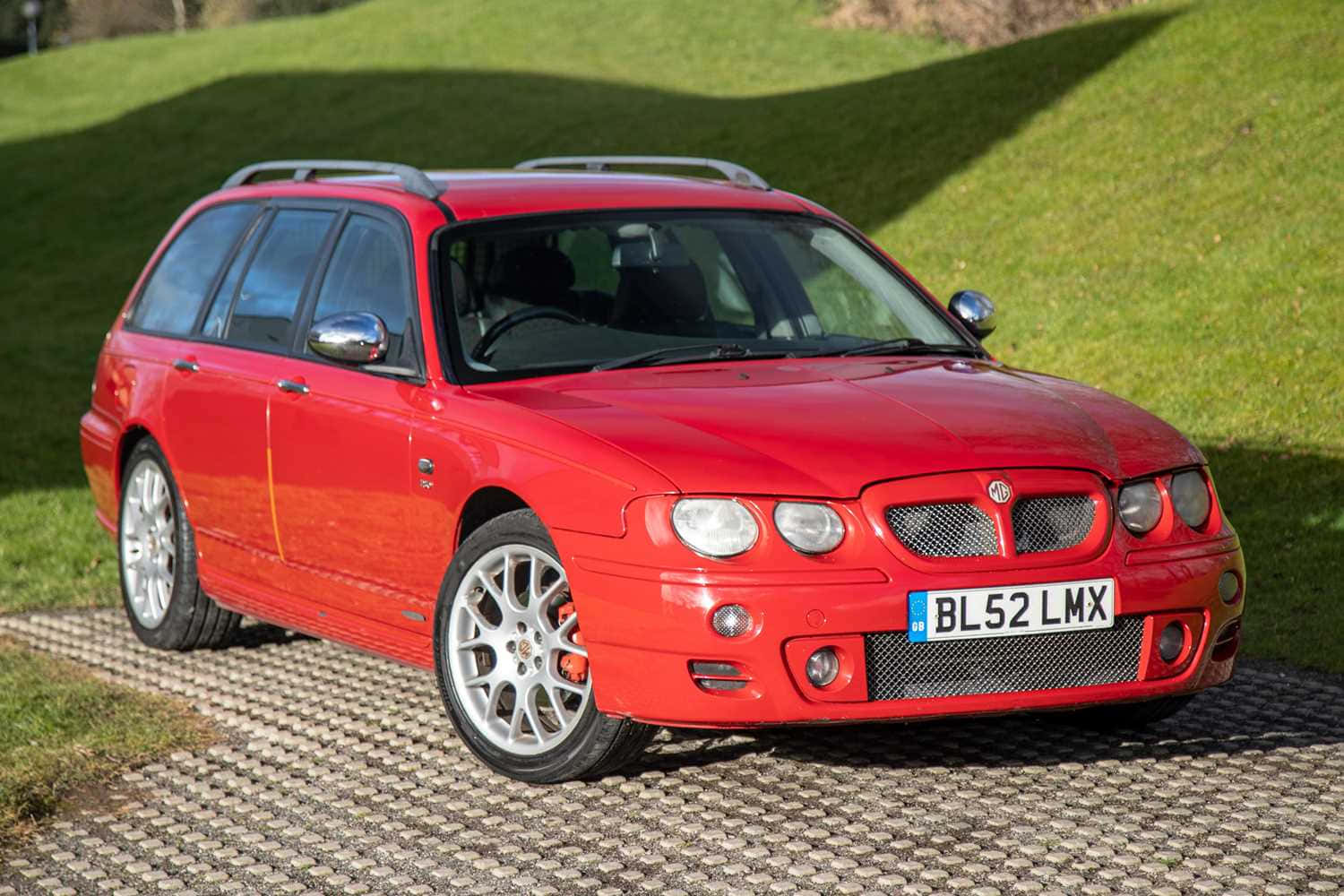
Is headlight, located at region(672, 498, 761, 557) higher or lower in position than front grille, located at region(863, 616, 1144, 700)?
higher

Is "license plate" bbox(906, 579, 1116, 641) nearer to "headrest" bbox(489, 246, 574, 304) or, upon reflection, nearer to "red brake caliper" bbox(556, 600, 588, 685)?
"red brake caliper" bbox(556, 600, 588, 685)

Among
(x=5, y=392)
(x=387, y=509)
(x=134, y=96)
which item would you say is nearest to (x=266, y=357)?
(x=387, y=509)

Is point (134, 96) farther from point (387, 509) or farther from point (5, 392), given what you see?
point (387, 509)

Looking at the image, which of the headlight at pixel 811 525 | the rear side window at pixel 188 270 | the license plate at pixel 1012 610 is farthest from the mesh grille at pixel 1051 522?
the rear side window at pixel 188 270

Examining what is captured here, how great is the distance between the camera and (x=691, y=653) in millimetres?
4914

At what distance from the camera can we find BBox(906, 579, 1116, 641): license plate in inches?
193

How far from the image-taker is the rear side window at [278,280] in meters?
6.91

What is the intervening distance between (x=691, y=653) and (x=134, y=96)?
47568mm

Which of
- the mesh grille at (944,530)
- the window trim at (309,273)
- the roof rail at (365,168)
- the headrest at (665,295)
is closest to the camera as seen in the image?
the mesh grille at (944,530)

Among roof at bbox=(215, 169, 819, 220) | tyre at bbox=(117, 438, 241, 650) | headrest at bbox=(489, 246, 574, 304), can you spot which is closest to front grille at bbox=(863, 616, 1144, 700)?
headrest at bbox=(489, 246, 574, 304)

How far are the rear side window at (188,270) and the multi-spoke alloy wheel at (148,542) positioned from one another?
24.5 inches

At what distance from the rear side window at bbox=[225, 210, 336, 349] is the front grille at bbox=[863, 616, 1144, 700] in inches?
113

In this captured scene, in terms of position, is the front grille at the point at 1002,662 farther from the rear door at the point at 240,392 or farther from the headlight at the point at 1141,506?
the rear door at the point at 240,392

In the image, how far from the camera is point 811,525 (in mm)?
4926
